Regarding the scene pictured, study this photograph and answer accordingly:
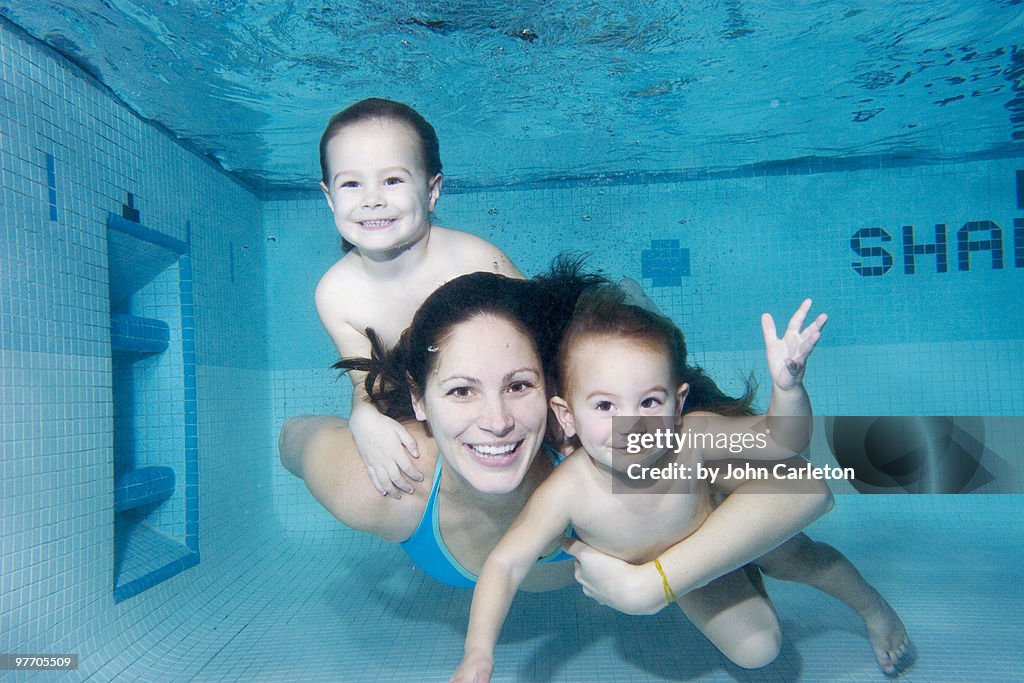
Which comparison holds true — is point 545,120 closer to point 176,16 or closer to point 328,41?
point 328,41

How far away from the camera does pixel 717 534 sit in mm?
2322

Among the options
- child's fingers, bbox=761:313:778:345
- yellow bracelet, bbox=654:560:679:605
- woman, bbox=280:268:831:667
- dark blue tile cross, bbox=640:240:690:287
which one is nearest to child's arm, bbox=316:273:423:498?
woman, bbox=280:268:831:667

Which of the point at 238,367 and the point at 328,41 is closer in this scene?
the point at 328,41

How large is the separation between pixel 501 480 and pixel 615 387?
57 cm

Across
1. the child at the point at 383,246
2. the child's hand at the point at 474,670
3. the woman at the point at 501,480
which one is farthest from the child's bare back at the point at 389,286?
the child's hand at the point at 474,670

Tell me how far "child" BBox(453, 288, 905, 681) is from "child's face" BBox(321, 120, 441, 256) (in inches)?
47.4

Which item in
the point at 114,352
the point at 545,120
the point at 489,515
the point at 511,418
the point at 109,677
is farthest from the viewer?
the point at 545,120

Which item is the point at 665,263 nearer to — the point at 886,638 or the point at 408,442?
the point at 886,638

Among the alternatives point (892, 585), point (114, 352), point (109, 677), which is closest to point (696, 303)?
point (892, 585)

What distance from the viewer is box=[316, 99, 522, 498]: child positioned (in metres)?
2.68

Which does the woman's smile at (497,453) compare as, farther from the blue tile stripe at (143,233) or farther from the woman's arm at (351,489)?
the blue tile stripe at (143,233)

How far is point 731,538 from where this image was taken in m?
2.30

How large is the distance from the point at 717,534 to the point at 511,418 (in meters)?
0.88

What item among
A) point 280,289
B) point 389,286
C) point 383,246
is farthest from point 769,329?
point 280,289
